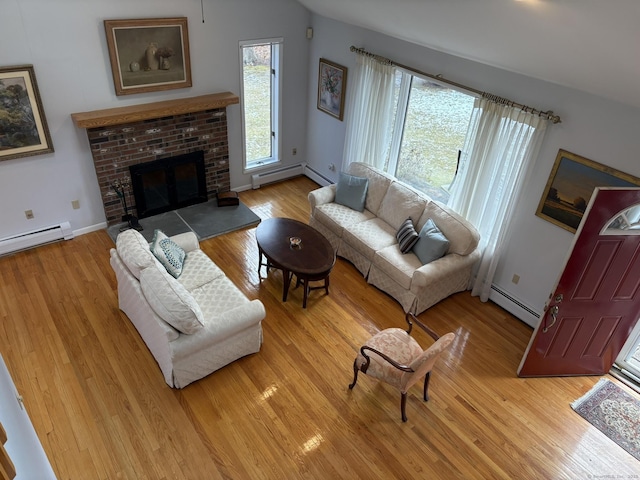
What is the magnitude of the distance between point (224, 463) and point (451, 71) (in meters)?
4.52

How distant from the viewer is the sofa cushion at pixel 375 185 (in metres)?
6.01

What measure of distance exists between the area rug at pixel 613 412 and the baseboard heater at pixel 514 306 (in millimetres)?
871

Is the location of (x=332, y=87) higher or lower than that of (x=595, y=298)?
higher

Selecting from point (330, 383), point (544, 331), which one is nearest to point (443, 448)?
point (330, 383)

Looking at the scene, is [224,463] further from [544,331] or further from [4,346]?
[544,331]

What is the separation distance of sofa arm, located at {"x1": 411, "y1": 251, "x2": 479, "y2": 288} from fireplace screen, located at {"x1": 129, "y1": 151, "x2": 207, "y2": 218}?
11.8 feet

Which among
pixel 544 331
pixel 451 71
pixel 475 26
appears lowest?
pixel 544 331

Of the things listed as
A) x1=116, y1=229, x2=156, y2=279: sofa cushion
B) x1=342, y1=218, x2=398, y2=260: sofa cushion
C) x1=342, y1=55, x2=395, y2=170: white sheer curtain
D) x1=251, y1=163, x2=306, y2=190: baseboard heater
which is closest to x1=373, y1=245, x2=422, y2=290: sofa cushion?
x1=342, y1=218, x2=398, y2=260: sofa cushion

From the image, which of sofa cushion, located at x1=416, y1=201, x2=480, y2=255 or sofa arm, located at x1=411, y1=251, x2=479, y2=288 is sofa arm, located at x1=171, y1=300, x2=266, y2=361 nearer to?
sofa arm, located at x1=411, y1=251, x2=479, y2=288

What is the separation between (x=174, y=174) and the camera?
21.5 ft

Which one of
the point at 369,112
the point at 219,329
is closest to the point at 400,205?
the point at 369,112

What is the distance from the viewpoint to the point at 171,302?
3807 millimetres

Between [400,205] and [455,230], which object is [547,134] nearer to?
[455,230]

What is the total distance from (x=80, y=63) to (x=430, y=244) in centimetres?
449
